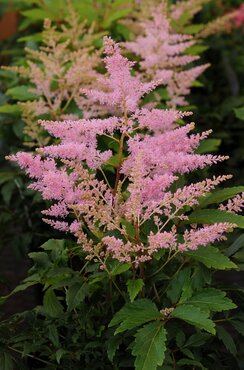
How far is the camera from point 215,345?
8.34 feet

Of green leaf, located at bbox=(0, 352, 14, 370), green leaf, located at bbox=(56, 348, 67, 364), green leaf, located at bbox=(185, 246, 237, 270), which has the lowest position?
green leaf, located at bbox=(0, 352, 14, 370)

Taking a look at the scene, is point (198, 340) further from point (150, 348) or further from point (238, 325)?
point (150, 348)

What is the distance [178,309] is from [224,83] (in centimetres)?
324

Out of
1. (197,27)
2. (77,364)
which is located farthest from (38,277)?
(197,27)

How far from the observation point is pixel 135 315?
6.98 feet

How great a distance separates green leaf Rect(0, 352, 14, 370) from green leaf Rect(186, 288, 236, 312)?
54 cm

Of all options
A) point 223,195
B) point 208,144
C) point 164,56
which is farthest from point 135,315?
point 164,56

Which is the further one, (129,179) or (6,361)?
(6,361)

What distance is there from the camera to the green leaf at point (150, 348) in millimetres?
2025

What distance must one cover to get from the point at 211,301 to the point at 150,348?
230 mm

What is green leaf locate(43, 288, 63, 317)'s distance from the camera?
244 cm

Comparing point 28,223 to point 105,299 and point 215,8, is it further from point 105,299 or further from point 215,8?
point 215,8

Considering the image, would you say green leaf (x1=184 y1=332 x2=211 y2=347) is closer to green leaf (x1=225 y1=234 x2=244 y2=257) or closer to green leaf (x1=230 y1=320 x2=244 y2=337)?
green leaf (x1=230 y1=320 x2=244 y2=337)

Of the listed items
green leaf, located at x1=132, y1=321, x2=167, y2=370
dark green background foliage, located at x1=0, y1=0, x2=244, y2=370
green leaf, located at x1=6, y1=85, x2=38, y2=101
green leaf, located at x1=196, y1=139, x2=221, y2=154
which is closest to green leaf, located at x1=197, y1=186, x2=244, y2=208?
dark green background foliage, located at x1=0, y1=0, x2=244, y2=370
